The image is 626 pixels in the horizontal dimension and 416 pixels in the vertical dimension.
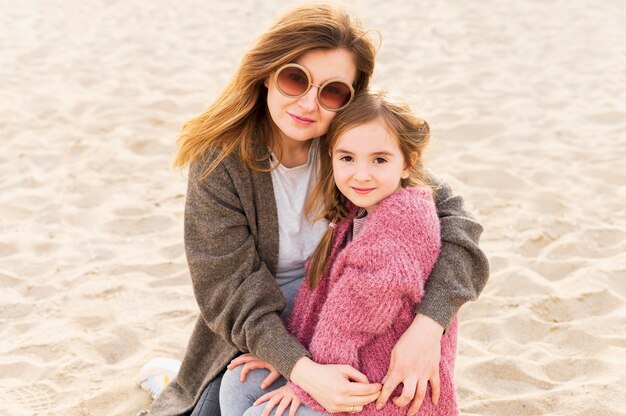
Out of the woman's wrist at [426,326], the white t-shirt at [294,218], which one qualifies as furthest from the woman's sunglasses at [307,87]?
the woman's wrist at [426,326]

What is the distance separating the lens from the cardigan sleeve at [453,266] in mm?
2369

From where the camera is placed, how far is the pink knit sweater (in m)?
2.25

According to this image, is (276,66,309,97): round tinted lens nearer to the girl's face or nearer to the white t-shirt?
the girl's face

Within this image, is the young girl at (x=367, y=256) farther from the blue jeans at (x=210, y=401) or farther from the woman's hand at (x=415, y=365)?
the blue jeans at (x=210, y=401)

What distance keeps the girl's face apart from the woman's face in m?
0.12

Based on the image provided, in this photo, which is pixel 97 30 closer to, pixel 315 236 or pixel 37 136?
pixel 37 136

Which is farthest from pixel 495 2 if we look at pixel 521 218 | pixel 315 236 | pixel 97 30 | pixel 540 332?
pixel 315 236

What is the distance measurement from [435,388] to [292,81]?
1076mm

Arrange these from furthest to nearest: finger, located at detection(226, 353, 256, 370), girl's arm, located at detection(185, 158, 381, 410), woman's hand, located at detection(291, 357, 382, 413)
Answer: finger, located at detection(226, 353, 256, 370), girl's arm, located at detection(185, 158, 381, 410), woman's hand, located at detection(291, 357, 382, 413)

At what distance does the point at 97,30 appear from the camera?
8109 millimetres

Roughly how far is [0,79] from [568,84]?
4991mm

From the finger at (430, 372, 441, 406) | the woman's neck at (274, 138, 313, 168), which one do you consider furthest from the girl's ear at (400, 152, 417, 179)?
the finger at (430, 372, 441, 406)

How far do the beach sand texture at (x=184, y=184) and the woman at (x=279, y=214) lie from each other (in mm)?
395

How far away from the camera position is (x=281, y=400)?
2.32m
